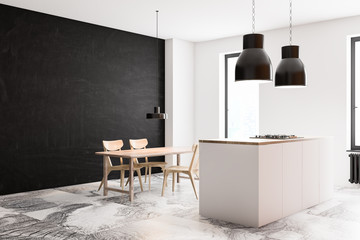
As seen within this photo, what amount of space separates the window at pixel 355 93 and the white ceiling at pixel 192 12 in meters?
0.69

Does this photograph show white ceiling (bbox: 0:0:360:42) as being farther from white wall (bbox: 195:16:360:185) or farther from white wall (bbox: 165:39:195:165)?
white wall (bbox: 165:39:195:165)

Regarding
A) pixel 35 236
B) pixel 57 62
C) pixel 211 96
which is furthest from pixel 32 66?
pixel 211 96

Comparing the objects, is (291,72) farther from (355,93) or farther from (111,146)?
(111,146)

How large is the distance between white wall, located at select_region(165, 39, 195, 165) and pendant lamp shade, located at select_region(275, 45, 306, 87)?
3.86 m

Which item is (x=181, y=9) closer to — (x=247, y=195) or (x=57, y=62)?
(x=57, y=62)

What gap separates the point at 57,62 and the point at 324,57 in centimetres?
482

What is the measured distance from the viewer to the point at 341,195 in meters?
6.04

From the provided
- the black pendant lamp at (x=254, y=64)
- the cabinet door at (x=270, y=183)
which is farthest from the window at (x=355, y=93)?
the black pendant lamp at (x=254, y=64)

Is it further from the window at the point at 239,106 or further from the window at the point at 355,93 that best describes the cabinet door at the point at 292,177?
the window at the point at 239,106

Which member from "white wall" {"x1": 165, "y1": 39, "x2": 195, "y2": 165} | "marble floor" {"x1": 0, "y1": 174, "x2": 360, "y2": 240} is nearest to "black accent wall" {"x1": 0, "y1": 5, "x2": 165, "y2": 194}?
"white wall" {"x1": 165, "y1": 39, "x2": 195, "y2": 165}

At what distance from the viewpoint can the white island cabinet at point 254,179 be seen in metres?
4.21

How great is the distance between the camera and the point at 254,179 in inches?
165

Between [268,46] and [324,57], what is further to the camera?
[268,46]

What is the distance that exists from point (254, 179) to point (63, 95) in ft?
13.1
